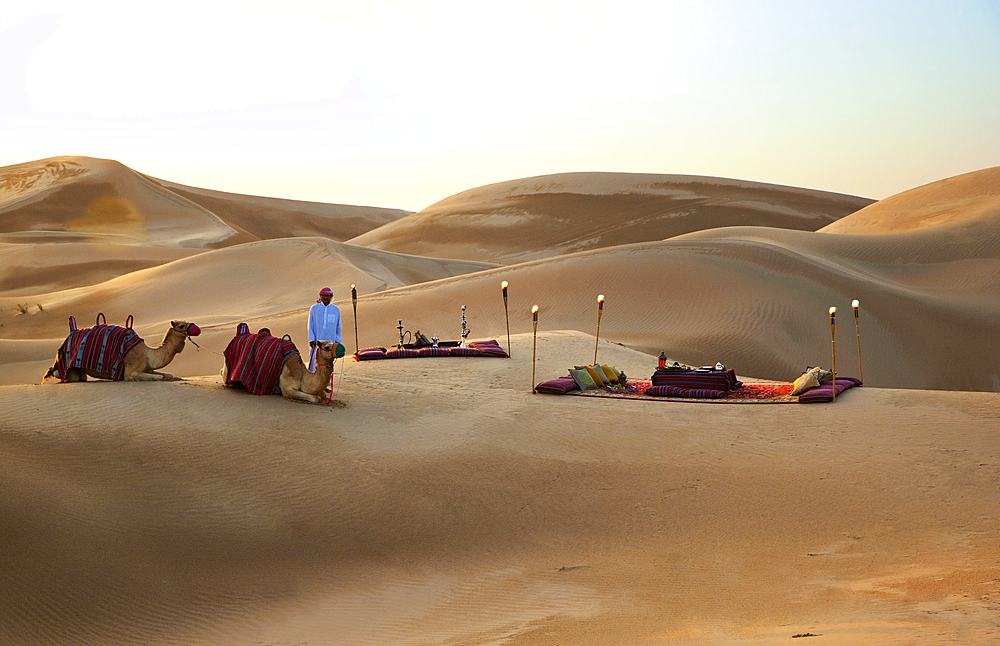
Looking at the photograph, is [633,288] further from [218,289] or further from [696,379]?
[218,289]

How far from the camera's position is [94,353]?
10289 millimetres

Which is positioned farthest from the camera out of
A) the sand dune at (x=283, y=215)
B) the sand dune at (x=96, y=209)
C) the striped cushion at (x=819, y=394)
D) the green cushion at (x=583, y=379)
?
the sand dune at (x=283, y=215)

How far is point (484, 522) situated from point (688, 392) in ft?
19.3

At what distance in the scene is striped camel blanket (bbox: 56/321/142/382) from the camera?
404 inches

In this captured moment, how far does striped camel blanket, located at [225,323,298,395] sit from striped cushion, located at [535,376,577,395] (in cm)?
419

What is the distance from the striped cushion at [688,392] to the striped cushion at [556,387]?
50.3 inches

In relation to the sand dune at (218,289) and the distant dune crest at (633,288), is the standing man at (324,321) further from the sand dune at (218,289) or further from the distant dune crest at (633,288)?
the sand dune at (218,289)

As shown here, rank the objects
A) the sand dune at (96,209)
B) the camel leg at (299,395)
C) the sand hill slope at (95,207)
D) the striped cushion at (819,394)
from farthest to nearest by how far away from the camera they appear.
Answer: the sand hill slope at (95,207)
the sand dune at (96,209)
the striped cushion at (819,394)
the camel leg at (299,395)

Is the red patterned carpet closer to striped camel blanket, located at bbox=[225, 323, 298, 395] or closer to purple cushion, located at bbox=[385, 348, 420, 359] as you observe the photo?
purple cushion, located at bbox=[385, 348, 420, 359]

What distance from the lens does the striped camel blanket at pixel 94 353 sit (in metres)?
10.3

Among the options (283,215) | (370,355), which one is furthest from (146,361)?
(283,215)

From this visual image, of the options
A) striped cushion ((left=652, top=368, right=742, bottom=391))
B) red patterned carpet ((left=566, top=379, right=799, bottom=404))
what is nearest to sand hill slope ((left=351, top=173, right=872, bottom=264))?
red patterned carpet ((left=566, top=379, right=799, bottom=404))

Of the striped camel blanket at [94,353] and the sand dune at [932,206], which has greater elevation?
the sand dune at [932,206]

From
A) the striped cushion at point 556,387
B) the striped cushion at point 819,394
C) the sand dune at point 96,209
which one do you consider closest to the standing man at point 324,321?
the striped cushion at point 556,387
